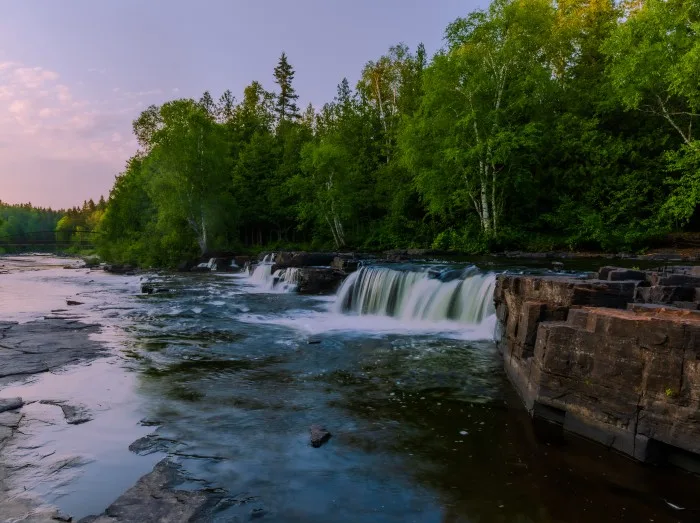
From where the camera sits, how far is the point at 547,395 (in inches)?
277

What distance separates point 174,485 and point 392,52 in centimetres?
5619

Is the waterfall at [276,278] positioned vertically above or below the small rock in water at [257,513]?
above

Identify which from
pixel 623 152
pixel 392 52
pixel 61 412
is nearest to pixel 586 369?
A: pixel 61 412

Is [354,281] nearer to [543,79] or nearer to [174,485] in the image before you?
[174,485]

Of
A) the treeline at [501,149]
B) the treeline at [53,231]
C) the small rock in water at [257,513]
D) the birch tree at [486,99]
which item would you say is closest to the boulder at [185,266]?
the treeline at [501,149]

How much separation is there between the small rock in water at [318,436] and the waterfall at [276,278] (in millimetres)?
18001

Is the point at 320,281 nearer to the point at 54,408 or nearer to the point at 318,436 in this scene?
the point at 54,408

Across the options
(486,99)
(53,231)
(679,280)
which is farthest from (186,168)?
(53,231)

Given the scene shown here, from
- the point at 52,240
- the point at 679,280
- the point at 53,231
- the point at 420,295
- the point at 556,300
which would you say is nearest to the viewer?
the point at 556,300

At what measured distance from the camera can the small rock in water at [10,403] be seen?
7452 mm

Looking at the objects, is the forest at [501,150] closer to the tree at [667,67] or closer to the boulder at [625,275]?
the tree at [667,67]

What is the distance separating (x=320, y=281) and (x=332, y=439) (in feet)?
55.3

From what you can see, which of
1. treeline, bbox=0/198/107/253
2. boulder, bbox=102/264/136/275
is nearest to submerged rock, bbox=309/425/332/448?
boulder, bbox=102/264/136/275

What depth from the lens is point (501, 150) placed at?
31.3 metres
